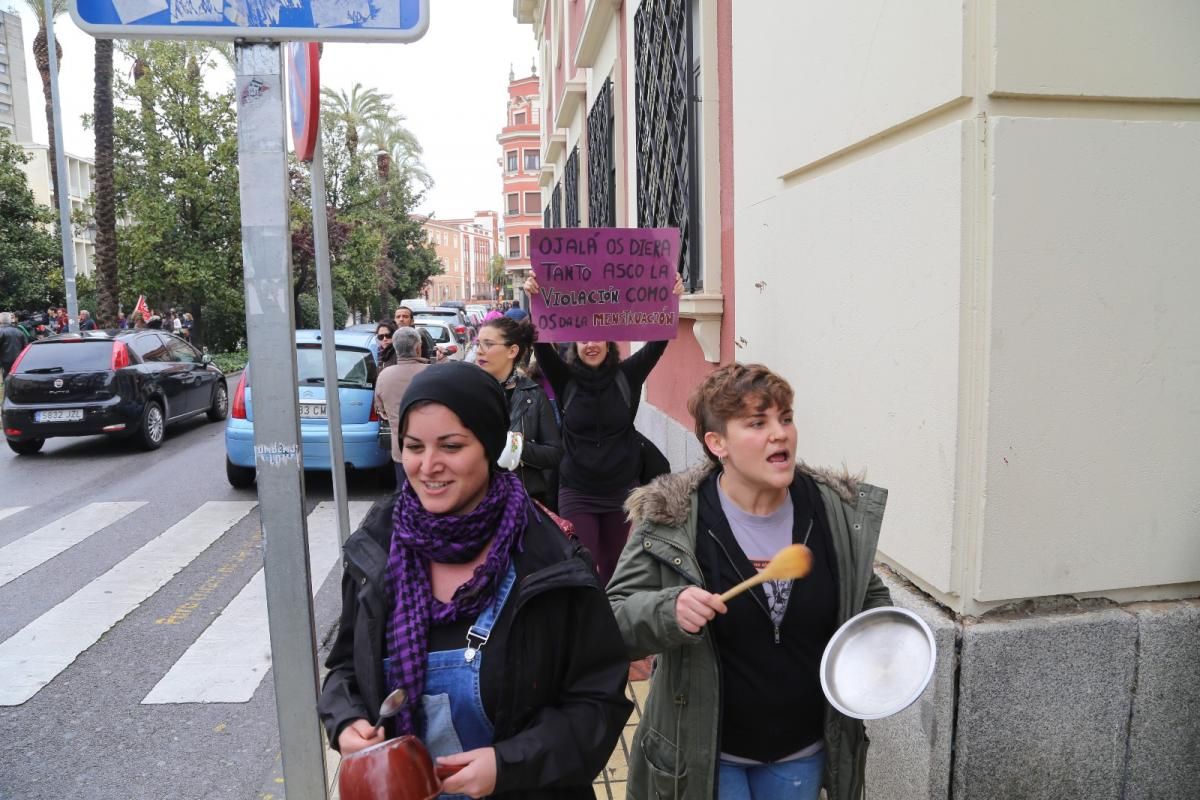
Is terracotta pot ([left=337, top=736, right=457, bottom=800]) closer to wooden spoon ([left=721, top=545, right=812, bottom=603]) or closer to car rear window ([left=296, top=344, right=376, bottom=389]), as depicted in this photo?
wooden spoon ([left=721, top=545, right=812, bottom=603])

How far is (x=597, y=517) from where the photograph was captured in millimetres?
4809

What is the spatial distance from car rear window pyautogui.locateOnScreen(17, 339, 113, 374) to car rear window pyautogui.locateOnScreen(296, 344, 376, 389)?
12.9 ft

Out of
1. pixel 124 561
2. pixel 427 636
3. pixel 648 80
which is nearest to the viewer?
pixel 427 636

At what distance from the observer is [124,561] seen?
24.2 feet

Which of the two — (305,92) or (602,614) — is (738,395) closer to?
(602,614)

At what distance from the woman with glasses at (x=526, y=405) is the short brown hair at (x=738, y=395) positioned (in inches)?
95.3

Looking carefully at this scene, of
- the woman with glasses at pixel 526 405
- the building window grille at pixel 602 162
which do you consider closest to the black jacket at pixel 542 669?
the woman with glasses at pixel 526 405

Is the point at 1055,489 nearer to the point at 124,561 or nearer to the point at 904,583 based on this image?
the point at 904,583

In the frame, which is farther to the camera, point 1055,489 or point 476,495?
point 1055,489

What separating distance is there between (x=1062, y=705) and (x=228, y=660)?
14.5ft

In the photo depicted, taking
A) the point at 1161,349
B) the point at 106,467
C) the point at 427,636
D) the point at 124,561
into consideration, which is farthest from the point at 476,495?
the point at 106,467

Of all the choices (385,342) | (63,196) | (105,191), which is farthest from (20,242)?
(385,342)

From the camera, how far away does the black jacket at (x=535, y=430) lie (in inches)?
190

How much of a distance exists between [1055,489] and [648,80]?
6.03m
